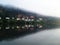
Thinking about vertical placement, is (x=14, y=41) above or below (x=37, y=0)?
below

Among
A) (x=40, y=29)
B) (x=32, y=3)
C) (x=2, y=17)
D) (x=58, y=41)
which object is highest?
(x=32, y=3)

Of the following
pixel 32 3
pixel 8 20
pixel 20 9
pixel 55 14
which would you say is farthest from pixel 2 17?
pixel 55 14

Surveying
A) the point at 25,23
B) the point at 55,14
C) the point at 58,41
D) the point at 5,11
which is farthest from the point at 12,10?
the point at 58,41

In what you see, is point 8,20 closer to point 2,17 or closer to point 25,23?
point 2,17

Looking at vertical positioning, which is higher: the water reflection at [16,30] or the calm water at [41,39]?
the water reflection at [16,30]

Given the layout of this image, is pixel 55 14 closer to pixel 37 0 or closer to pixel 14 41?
pixel 37 0

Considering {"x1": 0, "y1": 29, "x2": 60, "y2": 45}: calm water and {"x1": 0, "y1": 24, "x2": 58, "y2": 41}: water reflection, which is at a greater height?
{"x1": 0, "y1": 24, "x2": 58, "y2": 41}: water reflection
